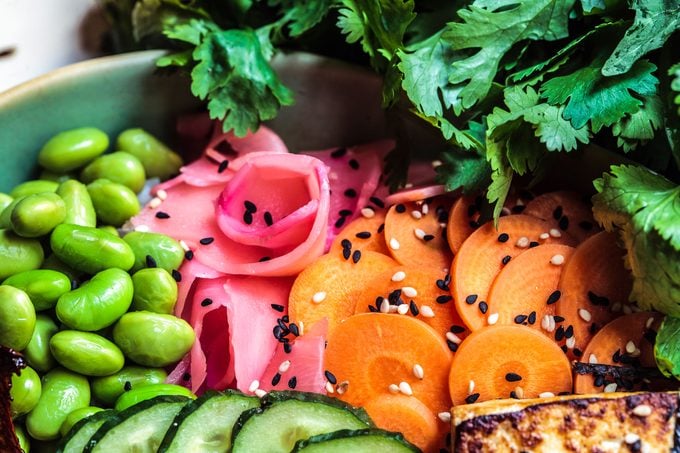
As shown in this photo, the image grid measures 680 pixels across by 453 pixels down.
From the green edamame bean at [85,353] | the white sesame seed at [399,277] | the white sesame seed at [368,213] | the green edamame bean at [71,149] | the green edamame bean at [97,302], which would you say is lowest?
the white sesame seed at [399,277]

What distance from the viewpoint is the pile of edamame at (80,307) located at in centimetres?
196

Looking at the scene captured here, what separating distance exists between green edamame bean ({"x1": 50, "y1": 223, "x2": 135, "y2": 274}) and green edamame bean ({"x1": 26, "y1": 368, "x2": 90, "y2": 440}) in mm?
297

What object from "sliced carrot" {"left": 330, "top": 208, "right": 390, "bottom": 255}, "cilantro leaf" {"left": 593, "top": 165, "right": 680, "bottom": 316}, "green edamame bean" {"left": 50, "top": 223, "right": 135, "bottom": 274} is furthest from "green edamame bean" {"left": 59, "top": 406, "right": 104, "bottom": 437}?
"cilantro leaf" {"left": 593, "top": 165, "right": 680, "bottom": 316}

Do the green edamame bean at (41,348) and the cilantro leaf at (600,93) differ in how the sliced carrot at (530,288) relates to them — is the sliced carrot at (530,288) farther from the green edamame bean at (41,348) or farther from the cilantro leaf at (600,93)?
the green edamame bean at (41,348)

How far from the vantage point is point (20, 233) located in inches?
82.7

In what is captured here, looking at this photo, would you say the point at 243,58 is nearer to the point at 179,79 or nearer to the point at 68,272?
the point at 179,79

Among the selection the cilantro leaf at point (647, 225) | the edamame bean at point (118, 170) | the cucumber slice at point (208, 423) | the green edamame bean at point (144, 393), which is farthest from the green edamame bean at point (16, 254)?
the cilantro leaf at point (647, 225)

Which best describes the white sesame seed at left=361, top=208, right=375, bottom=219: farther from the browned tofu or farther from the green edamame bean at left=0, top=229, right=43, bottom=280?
the green edamame bean at left=0, top=229, right=43, bottom=280

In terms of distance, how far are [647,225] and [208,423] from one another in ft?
3.81

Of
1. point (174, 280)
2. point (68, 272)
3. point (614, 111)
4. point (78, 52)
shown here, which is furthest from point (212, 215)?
point (614, 111)

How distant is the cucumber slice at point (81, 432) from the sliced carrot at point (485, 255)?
98 cm

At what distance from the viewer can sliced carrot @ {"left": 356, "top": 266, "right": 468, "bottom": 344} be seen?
6.98ft

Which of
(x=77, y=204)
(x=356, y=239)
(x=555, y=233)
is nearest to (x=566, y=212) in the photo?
(x=555, y=233)

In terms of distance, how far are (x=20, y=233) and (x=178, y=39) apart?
0.78 m
